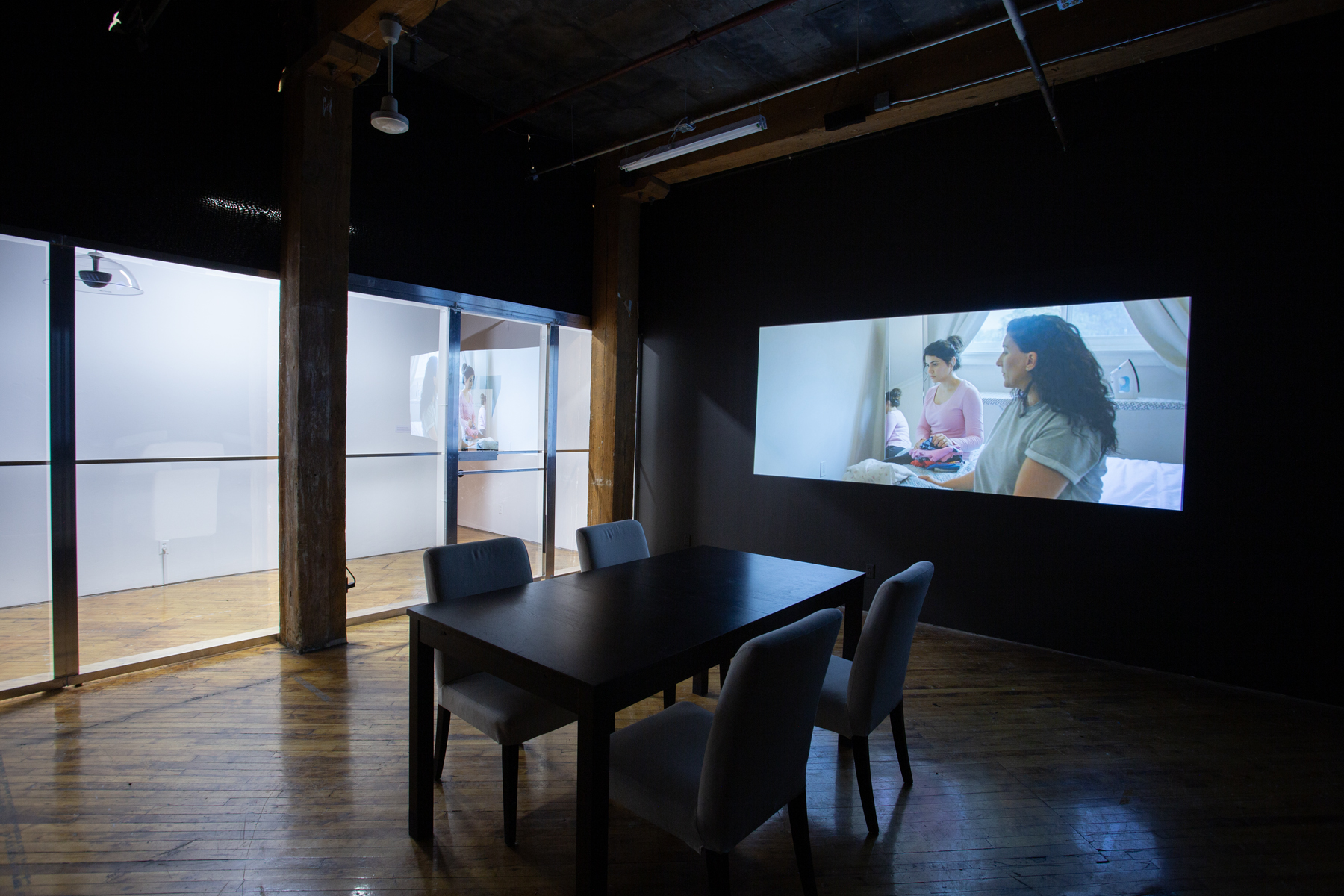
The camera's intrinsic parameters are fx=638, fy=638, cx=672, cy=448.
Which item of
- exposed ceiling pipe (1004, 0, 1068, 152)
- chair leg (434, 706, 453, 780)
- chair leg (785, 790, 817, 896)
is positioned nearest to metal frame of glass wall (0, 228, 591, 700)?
chair leg (434, 706, 453, 780)

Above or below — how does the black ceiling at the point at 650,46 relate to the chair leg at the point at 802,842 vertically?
above

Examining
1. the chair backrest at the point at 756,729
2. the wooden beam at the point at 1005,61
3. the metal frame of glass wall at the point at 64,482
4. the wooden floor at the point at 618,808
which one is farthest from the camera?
the wooden beam at the point at 1005,61

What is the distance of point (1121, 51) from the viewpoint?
Answer: 362 cm

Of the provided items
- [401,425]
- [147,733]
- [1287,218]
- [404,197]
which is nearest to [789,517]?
[401,425]

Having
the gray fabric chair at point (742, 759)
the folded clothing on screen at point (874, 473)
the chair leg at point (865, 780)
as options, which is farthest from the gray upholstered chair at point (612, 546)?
the folded clothing on screen at point (874, 473)

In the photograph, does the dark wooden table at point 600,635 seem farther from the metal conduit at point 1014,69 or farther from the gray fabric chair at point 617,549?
the metal conduit at point 1014,69

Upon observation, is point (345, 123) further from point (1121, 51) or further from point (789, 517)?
point (1121, 51)

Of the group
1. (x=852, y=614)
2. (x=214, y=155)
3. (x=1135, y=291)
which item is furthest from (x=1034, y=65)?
(x=214, y=155)

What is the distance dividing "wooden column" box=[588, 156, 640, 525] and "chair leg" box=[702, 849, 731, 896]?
14.7 feet

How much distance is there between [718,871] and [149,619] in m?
3.85

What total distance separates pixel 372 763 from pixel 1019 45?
511 cm

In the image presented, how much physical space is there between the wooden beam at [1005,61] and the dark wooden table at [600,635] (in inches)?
129

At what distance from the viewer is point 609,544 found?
3301mm

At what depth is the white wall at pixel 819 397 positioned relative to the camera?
488 cm
